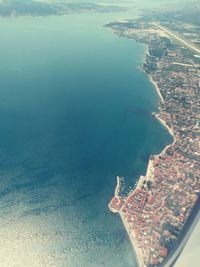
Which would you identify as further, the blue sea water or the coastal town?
the blue sea water

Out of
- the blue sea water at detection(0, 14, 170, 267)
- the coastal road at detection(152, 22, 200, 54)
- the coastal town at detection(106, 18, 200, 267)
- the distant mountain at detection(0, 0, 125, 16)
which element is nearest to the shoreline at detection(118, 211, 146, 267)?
the coastal town at detection(106, 18, 200, 267)

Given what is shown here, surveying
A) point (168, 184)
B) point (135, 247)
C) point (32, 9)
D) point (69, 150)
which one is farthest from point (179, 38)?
point (135, 247)

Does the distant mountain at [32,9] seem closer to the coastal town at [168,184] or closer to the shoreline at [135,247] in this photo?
the coastal town at [168,184]

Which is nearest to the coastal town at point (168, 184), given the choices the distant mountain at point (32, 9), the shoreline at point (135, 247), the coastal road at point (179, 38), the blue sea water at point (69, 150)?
the shoreline at point (135, 247)

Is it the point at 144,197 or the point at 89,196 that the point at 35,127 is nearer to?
the point at 89,196

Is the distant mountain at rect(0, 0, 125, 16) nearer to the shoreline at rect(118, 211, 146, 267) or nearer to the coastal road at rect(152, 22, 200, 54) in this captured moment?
the coastal road at rect(152, 22, 200, 54)

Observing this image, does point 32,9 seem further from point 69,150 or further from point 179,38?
point 69,150
